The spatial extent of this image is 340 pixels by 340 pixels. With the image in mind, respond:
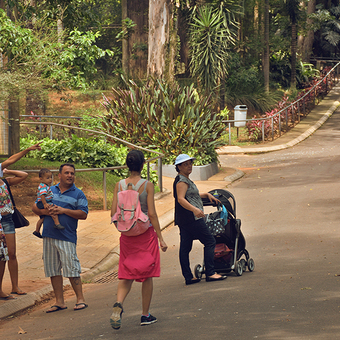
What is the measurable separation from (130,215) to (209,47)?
21.3 m

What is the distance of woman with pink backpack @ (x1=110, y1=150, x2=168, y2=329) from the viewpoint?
5.16m

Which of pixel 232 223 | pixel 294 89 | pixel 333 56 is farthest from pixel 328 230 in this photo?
pixel 333 56

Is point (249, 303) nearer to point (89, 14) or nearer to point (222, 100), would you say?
point (89, 14)

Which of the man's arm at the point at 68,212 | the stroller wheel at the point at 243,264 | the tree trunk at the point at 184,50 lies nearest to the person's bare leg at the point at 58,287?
the man's arm at the point at 68,212

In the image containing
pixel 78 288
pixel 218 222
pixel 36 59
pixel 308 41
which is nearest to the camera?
pixel 78 288

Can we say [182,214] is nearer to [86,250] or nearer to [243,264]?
[243,264]

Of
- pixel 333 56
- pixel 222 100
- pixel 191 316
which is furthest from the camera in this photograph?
pixel 333 56

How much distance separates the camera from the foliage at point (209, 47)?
2541 centimetres

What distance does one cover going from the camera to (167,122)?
1625 cm

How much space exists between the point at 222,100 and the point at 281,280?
69.8 ft

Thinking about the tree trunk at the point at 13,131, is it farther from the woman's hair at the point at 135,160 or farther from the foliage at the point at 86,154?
the woman's hair at the point at 135,160

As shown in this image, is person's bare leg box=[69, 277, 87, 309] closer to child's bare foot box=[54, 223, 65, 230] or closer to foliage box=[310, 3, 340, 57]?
child's bare foot box=[54, 223, 65, 230]

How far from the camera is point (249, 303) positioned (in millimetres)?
5520

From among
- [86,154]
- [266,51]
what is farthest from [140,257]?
[266,51]
